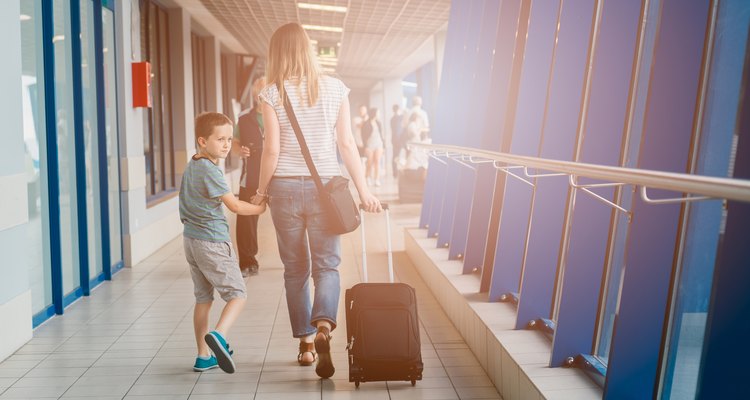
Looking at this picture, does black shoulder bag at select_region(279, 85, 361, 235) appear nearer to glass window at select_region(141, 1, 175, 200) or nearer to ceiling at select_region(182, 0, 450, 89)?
glass window at select_region(141, 1, 175, 200)

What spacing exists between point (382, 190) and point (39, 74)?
9.58 meters

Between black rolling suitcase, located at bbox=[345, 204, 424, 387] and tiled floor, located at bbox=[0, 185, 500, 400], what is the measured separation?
101 millimetres

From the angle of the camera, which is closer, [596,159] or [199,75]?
[596,159]

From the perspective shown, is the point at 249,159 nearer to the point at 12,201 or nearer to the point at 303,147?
the point at 12,201

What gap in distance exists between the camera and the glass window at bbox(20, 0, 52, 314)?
13.3ft

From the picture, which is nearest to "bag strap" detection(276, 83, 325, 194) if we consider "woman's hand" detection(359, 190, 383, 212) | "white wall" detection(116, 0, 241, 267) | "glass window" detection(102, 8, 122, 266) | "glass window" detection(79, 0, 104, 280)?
"woman's hand" detection(359, 190, 383, 212)

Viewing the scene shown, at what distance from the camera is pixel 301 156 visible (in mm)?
3156

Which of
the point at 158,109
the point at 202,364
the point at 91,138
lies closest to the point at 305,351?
the point at 202,364

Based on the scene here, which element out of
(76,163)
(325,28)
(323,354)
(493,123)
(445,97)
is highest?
(325,28)

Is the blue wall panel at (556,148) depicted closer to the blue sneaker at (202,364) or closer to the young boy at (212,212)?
the young boy at (212,212)

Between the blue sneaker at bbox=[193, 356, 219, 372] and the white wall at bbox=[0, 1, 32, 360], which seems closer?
the blue sneaker at bbox=[193, 356, 219, 372]

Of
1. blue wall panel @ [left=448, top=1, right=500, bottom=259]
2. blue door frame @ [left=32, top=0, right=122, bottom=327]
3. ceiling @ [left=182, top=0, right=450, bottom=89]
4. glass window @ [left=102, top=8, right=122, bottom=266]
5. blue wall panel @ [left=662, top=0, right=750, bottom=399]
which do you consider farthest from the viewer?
ceiling @ [left=182, top=0, right=450, bottom=89]

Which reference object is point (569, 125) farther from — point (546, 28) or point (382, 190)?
point (382, 190)

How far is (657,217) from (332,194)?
4.77 ft
